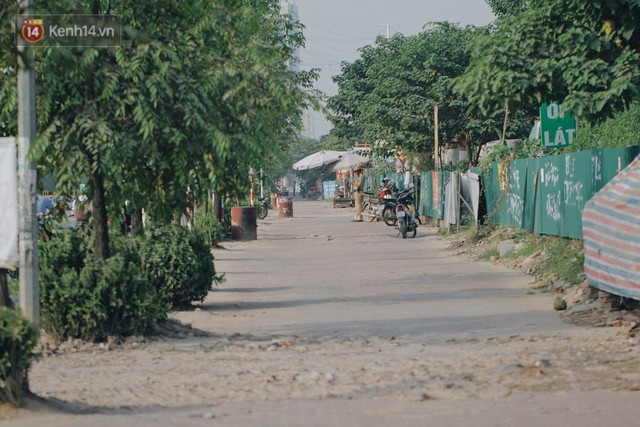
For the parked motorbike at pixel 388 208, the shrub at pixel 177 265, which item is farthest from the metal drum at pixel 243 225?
the shrub at pixel 177 265

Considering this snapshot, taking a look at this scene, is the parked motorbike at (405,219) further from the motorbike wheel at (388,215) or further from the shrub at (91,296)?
the shrub at (91,296)

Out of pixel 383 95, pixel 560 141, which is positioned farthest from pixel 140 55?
pixel 383 95

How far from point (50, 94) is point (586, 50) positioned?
22.1 ft

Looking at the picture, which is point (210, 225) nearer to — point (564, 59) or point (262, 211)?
point (564, 59)

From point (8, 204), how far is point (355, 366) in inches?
141

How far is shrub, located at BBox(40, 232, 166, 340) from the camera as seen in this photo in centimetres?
1082

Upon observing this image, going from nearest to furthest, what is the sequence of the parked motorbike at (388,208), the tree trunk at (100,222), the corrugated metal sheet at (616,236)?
1. the corrugated metal sheet at (616,236)
2. the tree trunk at (100,222)
3. the parked motorbike at (388,208)

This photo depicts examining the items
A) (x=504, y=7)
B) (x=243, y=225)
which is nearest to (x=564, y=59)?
(x=243, y=225)

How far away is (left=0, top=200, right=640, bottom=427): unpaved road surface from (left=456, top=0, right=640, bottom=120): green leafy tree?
282 cm

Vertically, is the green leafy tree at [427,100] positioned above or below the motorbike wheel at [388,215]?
above

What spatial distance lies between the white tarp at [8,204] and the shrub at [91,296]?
103 centimetres

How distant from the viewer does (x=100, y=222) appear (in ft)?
38.1

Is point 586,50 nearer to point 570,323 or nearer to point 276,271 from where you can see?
point 570,323

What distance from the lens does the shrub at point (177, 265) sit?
1393 centimetres
